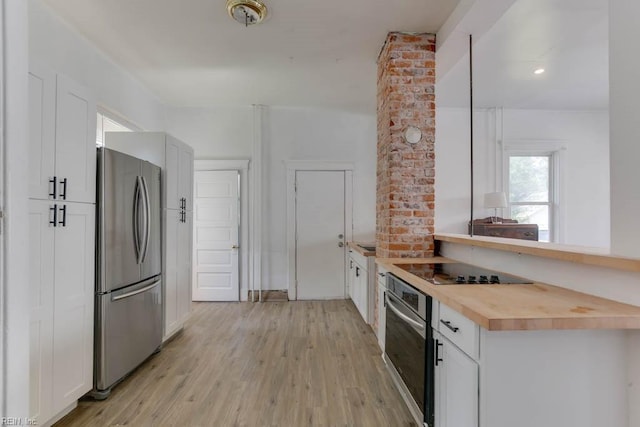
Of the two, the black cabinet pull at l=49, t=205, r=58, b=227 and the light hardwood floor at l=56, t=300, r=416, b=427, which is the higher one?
the black cabinet pull at l=49, t=205, r=58, b=227

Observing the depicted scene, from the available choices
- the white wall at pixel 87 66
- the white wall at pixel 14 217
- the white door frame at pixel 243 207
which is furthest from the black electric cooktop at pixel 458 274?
the white door frame at pixel 243 207

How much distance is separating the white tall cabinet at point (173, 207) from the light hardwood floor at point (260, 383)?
0.39 meters

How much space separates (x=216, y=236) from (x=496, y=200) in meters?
4.16

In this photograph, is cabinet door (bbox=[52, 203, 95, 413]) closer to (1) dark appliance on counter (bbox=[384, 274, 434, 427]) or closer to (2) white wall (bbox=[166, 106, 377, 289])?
(1) dark appliance on counter (bbox=[384, 274, 434, 427])

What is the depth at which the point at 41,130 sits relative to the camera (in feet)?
5.66

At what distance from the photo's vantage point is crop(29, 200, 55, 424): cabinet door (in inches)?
66.2

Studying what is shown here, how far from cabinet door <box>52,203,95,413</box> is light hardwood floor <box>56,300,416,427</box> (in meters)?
0.25

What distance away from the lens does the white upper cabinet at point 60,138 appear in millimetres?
1684

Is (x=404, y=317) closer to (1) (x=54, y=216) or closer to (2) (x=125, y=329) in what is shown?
(2) (x=125, y=329)

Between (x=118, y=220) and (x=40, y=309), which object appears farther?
(x=118, y=220)

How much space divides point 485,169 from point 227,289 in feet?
14.6

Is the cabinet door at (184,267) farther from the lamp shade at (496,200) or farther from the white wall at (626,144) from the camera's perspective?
the lamp shade at (496,200)

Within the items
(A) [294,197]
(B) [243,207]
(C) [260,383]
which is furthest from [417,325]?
(B) [243,207]

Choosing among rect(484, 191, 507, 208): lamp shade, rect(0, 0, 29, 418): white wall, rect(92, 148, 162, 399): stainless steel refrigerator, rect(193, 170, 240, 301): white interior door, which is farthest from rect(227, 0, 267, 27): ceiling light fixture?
rect(484, 191, 507, 208): lamp shade
